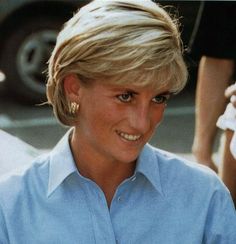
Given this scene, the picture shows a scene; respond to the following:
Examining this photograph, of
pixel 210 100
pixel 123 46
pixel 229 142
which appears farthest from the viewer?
pixel 210 100

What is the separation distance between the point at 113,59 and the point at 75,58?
132mm

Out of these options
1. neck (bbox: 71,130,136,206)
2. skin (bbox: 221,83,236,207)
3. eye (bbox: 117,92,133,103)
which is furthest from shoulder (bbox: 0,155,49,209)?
skin (bbox: 221,83,236,207)

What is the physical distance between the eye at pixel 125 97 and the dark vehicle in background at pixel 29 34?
16.5 feet

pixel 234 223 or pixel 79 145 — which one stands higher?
pixel 79 145

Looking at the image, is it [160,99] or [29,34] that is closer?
[160,99]

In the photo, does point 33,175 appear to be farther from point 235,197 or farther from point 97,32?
point 235,197

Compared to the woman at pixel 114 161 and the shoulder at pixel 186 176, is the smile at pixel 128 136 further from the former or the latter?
the shoulder at pixel 186 176

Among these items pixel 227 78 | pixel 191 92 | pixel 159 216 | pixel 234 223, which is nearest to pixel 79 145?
pixel 159 216

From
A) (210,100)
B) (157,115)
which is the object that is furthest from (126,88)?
(210,100)

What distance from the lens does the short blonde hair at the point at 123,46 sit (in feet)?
7.72

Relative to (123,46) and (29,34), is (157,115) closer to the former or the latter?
(123,46)

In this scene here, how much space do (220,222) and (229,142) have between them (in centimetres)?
116

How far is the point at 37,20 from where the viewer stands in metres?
7.46

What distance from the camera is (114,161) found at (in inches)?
102
